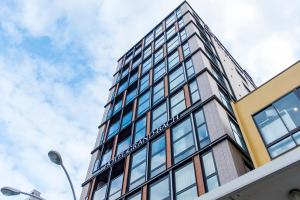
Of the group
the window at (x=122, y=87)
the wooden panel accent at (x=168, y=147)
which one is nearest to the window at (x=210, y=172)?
the wooden panel accent at (x=168, y=147)

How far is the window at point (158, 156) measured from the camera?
782 inches

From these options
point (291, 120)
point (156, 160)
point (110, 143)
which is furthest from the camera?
point (110, 143)

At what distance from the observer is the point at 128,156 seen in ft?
77.2

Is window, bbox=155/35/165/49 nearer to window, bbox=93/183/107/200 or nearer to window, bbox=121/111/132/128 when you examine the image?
window, bbox=121/111/132/128

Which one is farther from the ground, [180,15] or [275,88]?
[180,15]

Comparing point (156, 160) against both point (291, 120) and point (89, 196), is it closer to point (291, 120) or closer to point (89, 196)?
point (89, 196)

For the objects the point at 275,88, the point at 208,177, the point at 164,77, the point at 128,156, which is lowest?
the point at 208,177

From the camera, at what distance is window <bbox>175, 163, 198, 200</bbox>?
16.6m

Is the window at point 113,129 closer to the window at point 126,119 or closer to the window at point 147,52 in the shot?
the window at point 126,119

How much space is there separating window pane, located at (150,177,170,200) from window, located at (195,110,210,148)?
2.89 meters

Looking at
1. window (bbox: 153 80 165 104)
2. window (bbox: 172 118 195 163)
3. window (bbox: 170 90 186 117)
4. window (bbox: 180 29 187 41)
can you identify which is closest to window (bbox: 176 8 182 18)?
window (bbox: 180 29 187 41)

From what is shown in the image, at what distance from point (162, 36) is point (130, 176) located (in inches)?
759

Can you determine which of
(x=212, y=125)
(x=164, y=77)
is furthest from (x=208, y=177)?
(x=164, y=77)

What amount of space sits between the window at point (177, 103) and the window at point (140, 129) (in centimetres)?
279
